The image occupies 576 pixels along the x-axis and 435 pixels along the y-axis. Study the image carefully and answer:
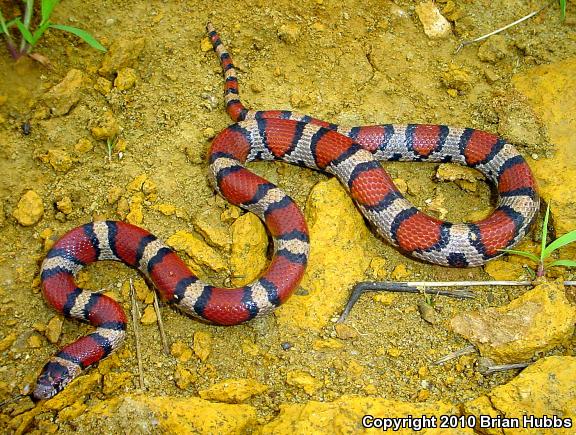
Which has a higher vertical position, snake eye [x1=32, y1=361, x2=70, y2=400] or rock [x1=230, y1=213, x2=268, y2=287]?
rock [x1=230, y1=213, x2=268, y2=287]

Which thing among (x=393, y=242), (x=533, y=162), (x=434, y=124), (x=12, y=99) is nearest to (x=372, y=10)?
(x=434, y=124)

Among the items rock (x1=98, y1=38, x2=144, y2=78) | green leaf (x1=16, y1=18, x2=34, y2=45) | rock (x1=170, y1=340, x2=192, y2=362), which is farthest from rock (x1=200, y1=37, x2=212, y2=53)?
rock (x1=170, y1=340, x2=192, y2=362)

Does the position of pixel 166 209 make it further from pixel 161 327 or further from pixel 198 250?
pixel 161 327

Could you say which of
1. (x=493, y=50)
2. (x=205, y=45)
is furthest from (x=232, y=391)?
(x=493, y=50)

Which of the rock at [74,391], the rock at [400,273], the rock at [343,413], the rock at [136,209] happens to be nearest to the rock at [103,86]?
the rock at [136,209]

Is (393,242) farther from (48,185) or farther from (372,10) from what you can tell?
(48,185)

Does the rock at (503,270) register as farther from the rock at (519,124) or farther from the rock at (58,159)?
the rock at (58,159)

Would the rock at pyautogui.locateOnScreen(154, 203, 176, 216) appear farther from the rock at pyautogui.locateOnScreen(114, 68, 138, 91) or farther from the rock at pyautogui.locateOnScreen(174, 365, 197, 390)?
the rock at pyautogui.locateOnScreen(174, 365, 197, 390)
